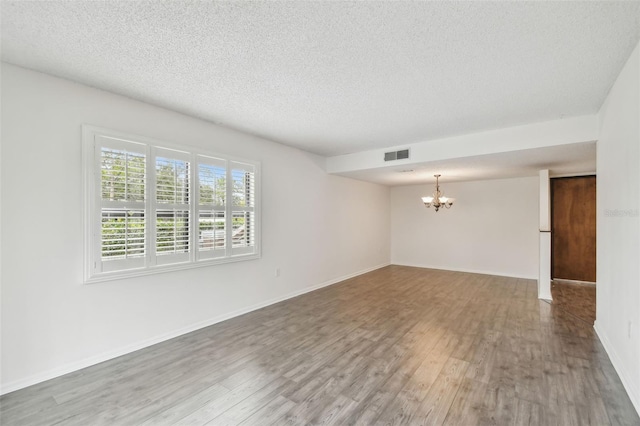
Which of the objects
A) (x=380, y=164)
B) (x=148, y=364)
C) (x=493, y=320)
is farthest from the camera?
(x=380, y=164)

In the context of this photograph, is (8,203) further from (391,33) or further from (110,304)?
(391,33)

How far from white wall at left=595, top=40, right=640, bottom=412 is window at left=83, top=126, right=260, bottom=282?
4.00 metres

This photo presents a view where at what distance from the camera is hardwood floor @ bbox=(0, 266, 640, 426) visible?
6.66 feet

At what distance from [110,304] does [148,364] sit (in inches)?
28.1

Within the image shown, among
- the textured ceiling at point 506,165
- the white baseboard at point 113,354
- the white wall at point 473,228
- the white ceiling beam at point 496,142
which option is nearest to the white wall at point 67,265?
the white baseboard at point 113,354

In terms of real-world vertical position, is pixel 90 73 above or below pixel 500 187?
above

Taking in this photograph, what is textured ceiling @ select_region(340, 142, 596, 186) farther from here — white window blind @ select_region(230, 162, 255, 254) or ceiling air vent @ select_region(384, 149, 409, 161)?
white window blind @ select_region(230, 162, 255, 254)

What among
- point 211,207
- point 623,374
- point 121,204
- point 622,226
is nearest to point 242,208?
point 211,207

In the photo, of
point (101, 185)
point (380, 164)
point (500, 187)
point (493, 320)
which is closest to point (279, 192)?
point (380, 164)

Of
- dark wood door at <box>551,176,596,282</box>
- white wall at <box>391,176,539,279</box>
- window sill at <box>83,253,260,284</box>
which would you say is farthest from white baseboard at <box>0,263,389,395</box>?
dark wood door at <box>551,176,596,282</box>

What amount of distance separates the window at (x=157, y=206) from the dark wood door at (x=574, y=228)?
22.2ft

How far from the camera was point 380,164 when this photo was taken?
5113 mm

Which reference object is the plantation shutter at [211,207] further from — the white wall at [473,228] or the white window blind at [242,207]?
the white wall at [473,228]

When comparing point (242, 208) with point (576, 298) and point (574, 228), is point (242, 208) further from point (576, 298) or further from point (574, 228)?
point (574, 228)
